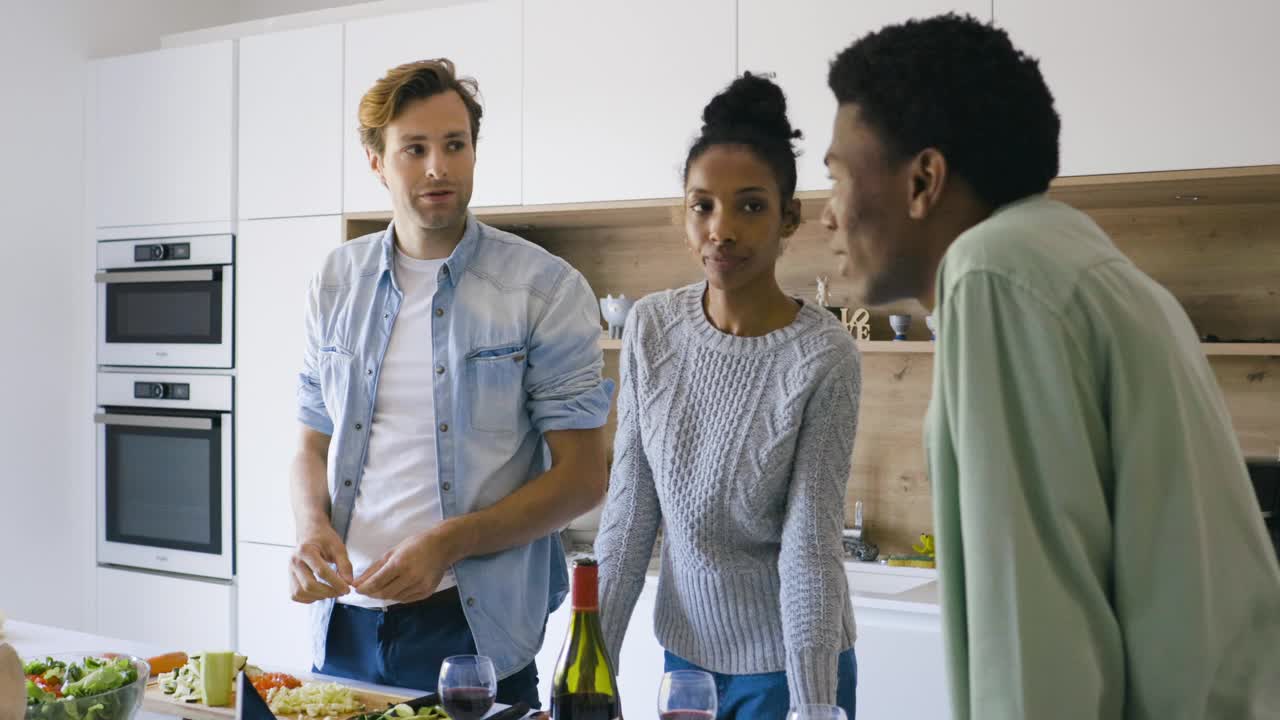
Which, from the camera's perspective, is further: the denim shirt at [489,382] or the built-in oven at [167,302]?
the built-in oven at [167,302]

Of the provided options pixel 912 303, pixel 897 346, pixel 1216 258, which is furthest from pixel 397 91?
pixel 1216 258

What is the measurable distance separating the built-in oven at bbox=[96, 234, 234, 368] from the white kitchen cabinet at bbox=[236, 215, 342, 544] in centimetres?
8

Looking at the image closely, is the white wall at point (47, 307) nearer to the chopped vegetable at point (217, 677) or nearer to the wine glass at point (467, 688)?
the chopped vegetable at point (217, 677)

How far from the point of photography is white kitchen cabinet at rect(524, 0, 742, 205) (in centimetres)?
323

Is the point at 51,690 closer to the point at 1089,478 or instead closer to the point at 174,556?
the point at 1089,478

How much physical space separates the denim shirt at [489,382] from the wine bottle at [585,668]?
41cm

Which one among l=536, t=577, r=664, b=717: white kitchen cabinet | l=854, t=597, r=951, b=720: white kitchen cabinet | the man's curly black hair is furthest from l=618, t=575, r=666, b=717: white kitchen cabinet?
the man's curly black hair

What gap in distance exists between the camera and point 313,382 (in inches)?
77.7

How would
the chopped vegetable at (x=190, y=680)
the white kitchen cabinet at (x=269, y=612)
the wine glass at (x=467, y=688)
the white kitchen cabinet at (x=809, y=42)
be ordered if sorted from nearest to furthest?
the wine glass at (x=467, y=688)
the chopped vegetable at (x=190, y=680)
the white kitchen cabinet at (x=809, y=42)
the white kitchen cabinet at (x=269, y=612)

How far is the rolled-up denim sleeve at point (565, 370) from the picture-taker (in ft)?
6.03

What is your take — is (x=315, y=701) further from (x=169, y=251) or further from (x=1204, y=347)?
(x=169, y=251)

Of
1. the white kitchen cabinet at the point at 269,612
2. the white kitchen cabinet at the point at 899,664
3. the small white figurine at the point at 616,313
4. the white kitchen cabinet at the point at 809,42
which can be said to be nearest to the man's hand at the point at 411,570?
the white kitchen cabinet at the point at 899,664

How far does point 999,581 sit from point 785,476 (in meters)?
0.79

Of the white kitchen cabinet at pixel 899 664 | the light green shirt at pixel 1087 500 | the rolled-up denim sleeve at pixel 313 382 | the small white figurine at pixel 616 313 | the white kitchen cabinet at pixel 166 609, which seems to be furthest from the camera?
the white kitchen cabinet at pixel 166 609
